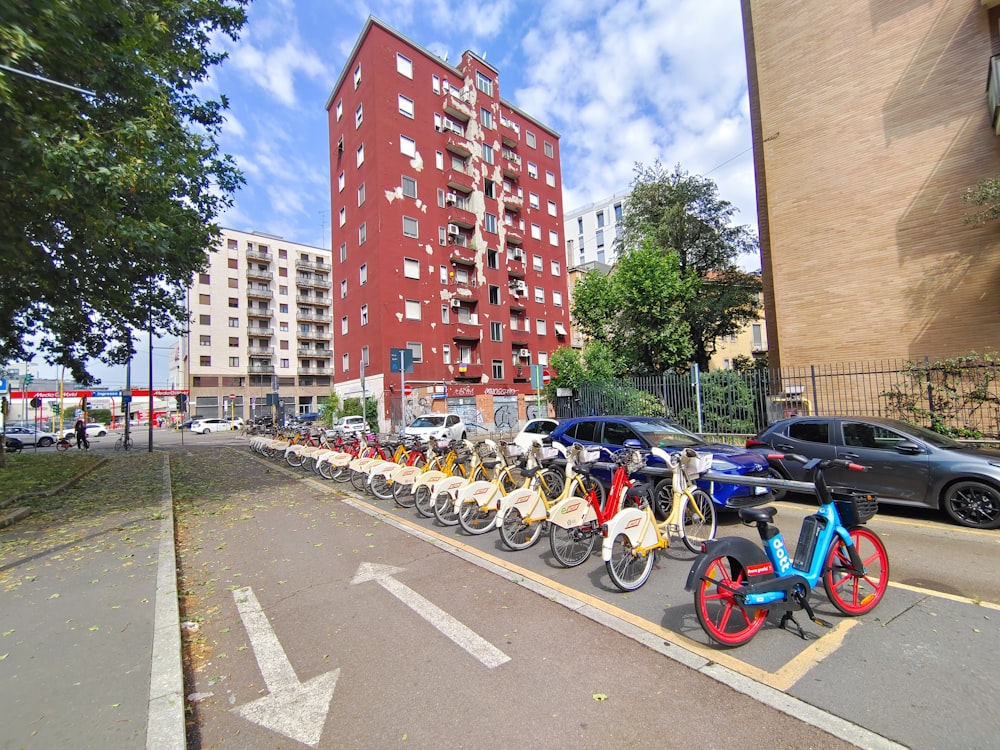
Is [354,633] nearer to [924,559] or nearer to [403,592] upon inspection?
[403,592]

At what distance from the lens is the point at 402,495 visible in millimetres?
9055

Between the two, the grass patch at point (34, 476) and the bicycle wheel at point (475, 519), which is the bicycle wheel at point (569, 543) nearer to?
the bicycle wheel at point (475, 519)

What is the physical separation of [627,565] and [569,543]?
85 cm

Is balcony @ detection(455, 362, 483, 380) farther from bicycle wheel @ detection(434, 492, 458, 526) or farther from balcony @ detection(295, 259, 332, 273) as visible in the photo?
balcony @ detection(295, 259, 332, 273)

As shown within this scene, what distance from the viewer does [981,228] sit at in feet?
42.4

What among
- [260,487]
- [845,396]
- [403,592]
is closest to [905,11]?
[845,396]

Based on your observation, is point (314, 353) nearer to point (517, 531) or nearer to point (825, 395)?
point (825, 395)

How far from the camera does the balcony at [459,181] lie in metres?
34.3

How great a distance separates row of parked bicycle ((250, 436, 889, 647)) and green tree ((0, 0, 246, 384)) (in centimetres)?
603

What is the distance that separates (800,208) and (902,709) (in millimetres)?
17413

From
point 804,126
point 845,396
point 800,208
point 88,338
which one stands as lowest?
point 845,396

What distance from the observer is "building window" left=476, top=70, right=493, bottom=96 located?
3741 centimetres

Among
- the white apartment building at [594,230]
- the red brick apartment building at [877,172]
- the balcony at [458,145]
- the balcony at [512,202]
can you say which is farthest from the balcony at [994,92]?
the white apartment building at [594,230]

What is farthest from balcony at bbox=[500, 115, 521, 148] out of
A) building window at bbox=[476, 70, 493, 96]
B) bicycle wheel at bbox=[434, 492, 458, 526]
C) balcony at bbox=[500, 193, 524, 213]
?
bicycle wheel at bbox=[434, 492, 458, 526]
